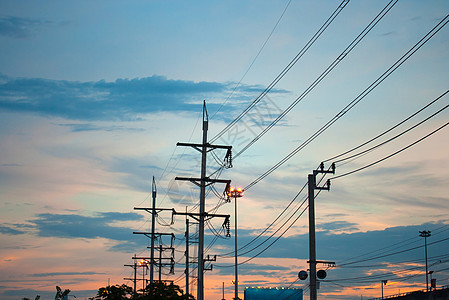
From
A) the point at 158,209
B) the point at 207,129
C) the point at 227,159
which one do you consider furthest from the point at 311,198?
the point at 158,209

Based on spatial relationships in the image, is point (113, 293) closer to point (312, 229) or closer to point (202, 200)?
point (202, 200)

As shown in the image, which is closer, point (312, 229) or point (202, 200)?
point (312, 229)

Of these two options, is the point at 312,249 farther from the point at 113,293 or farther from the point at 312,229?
the point at 113,293

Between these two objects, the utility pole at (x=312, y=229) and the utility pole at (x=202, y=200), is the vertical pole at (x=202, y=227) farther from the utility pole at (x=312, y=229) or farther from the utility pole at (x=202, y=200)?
the utility pole at (x=312, y=229)

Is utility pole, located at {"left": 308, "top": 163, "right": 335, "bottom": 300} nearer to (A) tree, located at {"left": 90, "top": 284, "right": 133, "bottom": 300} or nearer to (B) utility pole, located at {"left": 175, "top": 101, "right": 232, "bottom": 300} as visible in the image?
(B) utility pole, located at {"left": 175, "top": 101, "right": 232, "bottom": 300}

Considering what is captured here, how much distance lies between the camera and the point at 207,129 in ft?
170

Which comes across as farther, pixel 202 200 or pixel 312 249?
pixel 202 200

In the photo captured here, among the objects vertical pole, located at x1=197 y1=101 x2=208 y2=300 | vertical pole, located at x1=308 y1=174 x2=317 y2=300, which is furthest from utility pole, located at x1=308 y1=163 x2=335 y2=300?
vertical pole, located at x1=197 y1=101 x2=208 y2=300

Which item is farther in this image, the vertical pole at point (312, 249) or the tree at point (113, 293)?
the tree at point (113, 293)

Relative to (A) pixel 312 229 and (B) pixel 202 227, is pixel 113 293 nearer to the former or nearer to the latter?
(B) pixel 202 227

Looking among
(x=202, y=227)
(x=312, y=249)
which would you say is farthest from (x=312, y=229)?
(x=202, y=227)

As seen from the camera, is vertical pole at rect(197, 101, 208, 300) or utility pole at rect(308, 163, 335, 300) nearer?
utility pole at rect(308, 163, 335, 300)

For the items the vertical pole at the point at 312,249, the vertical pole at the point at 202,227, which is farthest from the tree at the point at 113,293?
the vertical pole at the point at 312,249

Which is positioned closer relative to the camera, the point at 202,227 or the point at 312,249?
the point at 312,249
